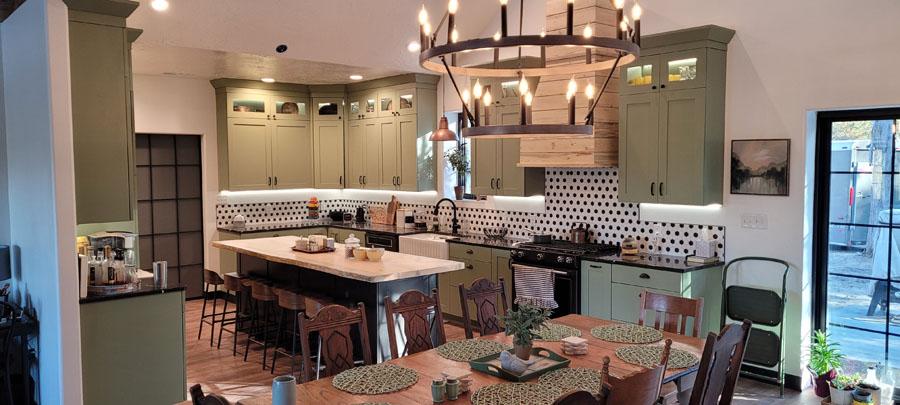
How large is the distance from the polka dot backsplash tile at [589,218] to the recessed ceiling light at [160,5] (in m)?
3.96

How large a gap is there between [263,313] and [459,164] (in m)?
2.77

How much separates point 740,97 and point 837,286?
1692 millimetres

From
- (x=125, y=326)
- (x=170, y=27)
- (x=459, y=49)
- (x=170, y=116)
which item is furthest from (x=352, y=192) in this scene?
(x=459, y=49)

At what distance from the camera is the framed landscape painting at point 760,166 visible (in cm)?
563

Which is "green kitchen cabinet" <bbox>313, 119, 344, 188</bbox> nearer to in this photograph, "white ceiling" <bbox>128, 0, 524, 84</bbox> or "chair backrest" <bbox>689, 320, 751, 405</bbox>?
"white ceiling" <bbox>128, 0, 524, 84</bbox>

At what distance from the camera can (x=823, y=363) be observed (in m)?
5.34

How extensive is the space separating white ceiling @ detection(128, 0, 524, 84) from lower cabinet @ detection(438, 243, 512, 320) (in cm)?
223

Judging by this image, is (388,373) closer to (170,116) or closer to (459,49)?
(459,49)

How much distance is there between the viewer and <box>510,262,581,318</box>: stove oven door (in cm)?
644

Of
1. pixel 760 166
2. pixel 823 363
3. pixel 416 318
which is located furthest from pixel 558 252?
pixel 416 318

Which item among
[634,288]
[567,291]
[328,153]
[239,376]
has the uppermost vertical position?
[328,153]

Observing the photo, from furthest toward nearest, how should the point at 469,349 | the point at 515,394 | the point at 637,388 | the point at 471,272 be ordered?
the point at 471,272
the point at 469,349
the point at 515,394
the point at 637,388

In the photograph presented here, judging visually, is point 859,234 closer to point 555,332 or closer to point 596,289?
point 596,289

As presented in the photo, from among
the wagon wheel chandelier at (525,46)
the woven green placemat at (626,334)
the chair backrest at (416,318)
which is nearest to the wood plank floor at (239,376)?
the woven green placemat at (626,334)
